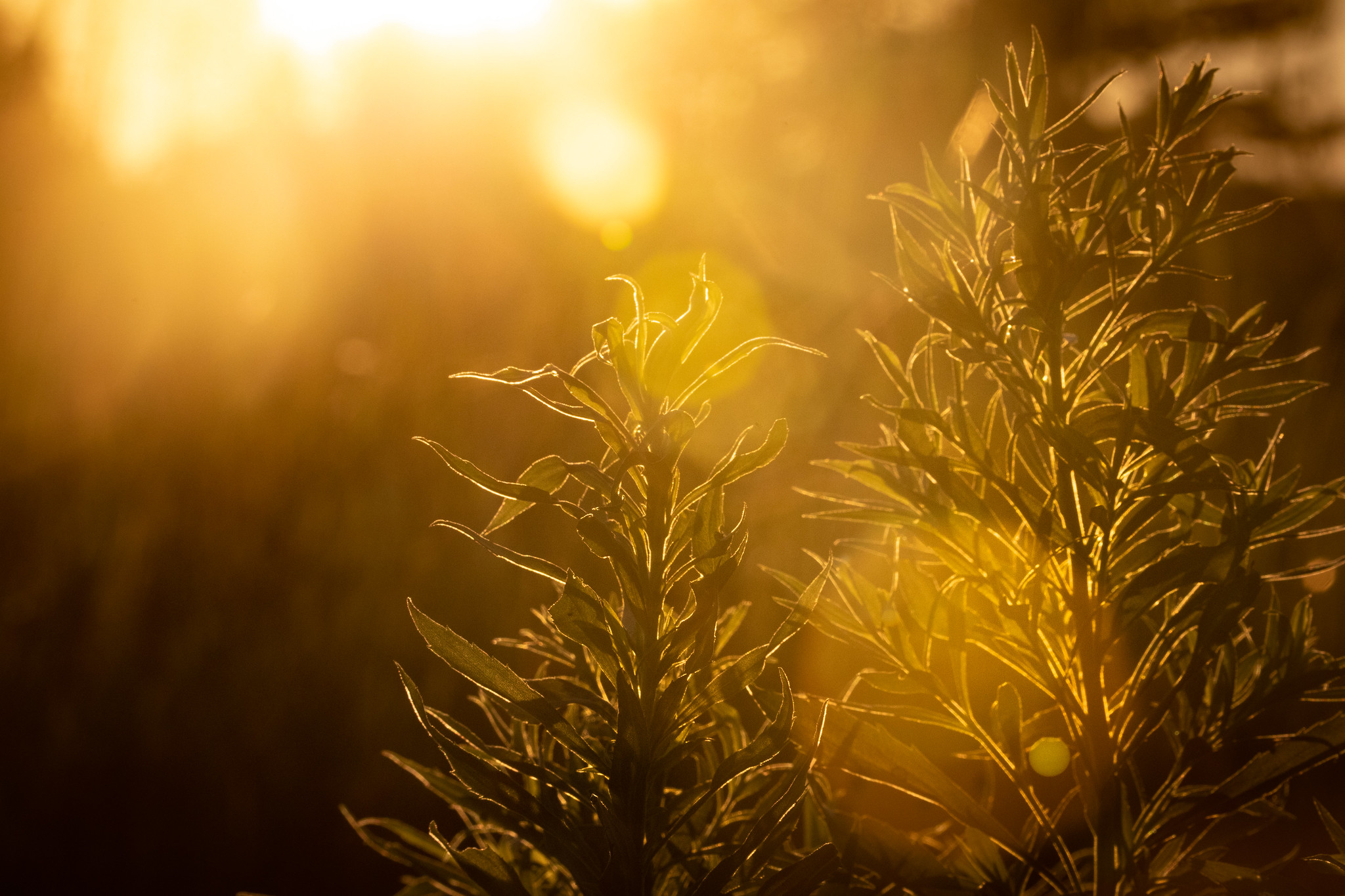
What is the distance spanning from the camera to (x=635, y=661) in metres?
0.62

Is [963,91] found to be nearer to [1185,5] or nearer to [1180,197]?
[1185,5]

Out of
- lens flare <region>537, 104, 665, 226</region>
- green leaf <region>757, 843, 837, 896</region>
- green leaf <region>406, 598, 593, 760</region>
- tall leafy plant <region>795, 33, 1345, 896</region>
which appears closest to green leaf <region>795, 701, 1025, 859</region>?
tall leafy plant <region>795, 33, 1345, 896</region>

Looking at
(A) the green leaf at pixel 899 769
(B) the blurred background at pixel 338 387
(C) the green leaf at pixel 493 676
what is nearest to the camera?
(C) the green leaf at pixel 493 676

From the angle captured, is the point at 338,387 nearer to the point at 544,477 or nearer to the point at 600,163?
the point at 600,163

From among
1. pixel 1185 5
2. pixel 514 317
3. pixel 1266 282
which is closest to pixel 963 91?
pixel 1185 5

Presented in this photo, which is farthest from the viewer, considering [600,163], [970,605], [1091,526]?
[600,163]

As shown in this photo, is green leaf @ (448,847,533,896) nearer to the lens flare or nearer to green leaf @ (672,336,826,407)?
green leaf @ (672,336,826,407)

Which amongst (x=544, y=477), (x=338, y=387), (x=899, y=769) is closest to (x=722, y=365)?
(x=544, y=477)

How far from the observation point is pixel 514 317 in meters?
4.12

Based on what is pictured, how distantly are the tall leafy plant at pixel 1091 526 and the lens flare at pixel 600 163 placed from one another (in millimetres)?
3962

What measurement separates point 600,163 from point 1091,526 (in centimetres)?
470

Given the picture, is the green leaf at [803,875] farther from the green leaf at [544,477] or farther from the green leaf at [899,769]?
the green leaf at [544,477]

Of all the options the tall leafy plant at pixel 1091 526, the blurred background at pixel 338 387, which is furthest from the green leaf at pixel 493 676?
the blurred background at pixel 338 387

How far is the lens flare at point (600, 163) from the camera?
4684 mm
